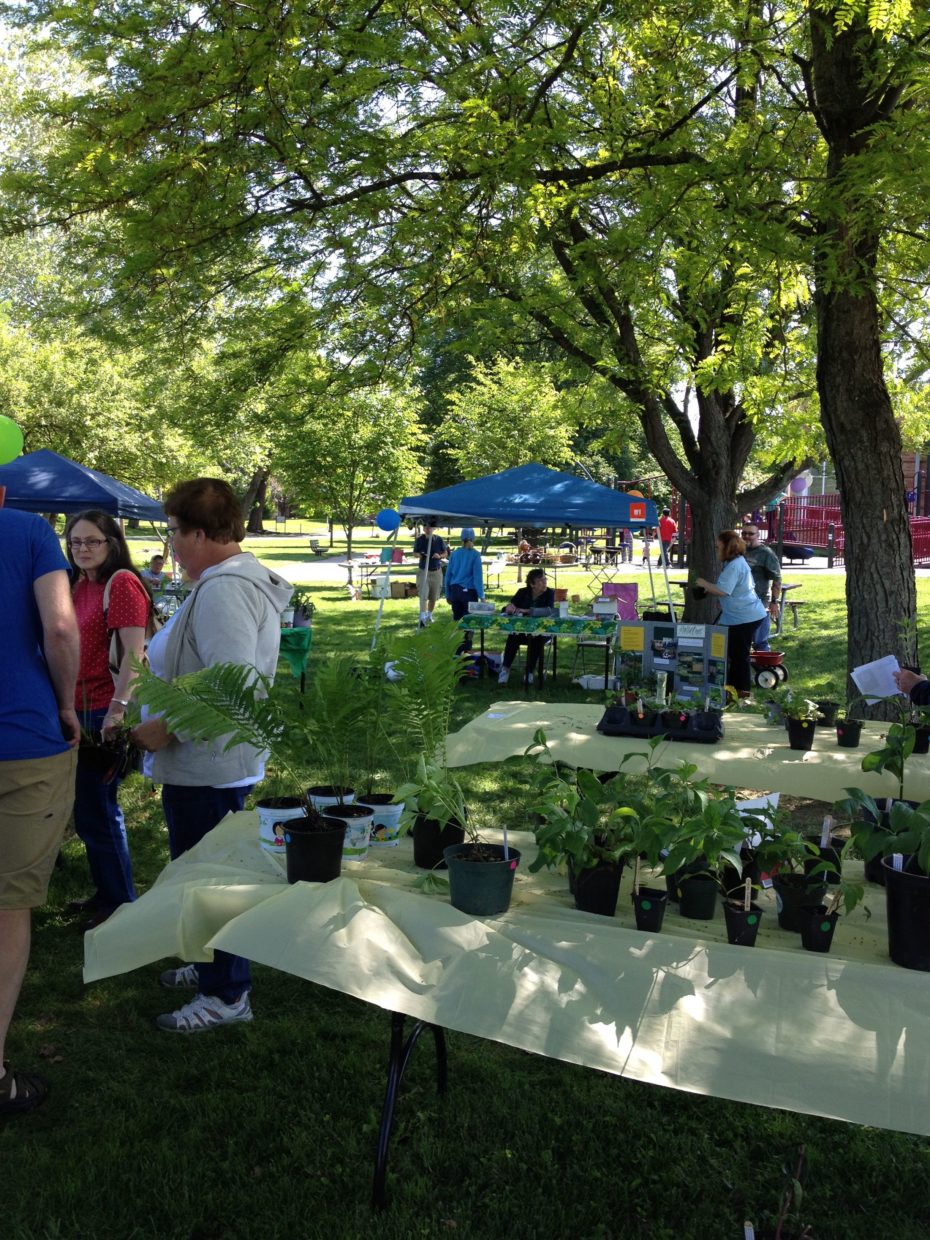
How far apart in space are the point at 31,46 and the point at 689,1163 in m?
7.04

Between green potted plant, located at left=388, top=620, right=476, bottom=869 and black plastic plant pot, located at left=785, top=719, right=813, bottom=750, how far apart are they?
6.27 ft

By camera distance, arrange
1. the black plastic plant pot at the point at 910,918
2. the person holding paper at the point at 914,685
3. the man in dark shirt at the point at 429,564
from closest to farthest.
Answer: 1. the black plastic plant pot at the point at 910,918
2. the person holding paper at the point at 914,685
3. the man in dark shirt at the point at 429,564

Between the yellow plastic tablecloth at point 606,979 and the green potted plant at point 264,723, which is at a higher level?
the green potted plant at point 264,723

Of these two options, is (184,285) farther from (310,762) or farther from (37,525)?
(310,762)

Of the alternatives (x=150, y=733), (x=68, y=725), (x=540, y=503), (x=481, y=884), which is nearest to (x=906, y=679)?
(x=481, y=884)

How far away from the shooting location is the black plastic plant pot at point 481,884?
7.61 ft

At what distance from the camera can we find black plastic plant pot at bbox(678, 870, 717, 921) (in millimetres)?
2422

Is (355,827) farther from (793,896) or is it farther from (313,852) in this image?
(793,896)

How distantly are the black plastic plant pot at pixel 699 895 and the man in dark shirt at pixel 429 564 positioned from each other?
12880 millimetres

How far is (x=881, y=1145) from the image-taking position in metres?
2.89

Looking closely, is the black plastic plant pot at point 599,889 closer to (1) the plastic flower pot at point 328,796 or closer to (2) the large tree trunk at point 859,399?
(1) the plastic flower pot at point 328,796

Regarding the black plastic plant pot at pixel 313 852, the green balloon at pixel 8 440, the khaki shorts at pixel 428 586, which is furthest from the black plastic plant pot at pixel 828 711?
the khaki shorts at pixel 428 586

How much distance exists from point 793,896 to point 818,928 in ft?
0.37

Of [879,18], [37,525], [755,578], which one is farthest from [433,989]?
[755,578]
